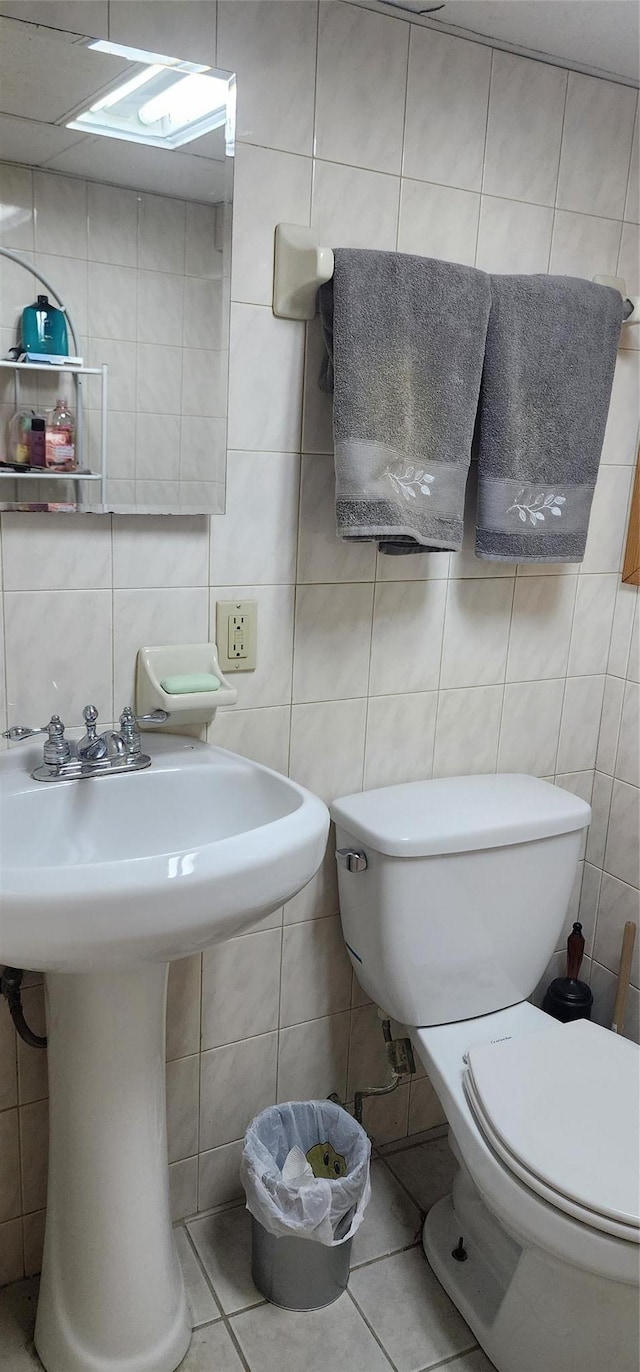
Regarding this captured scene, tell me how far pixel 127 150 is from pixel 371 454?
542mm

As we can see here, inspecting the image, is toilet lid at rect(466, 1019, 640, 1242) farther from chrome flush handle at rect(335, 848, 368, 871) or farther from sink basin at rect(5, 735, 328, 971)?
sink basin at rect(5, 735, 328, 971)

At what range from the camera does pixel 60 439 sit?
1342mm

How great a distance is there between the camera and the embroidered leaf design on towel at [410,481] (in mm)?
1476

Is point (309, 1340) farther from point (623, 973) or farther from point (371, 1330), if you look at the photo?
point (623, 973)

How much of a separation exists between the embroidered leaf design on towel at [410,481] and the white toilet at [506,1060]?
54cm

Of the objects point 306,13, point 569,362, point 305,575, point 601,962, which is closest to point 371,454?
point 305,575

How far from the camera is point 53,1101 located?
4.50ft

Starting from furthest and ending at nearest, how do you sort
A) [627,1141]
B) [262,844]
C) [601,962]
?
[601,962]
[627,1141]
[262,844]

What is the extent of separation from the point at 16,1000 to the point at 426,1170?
0.96 m

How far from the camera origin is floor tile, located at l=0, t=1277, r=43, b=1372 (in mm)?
1457

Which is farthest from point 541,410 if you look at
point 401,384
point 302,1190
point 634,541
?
point 302,1190

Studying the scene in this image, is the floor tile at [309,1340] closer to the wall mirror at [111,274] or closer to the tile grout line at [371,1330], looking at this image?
the tile grout line at [371,1330]

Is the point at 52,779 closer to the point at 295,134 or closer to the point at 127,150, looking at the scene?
the point at 127,150

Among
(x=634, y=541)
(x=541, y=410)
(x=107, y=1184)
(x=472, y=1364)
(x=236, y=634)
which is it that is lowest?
(x=472, y=1364)
